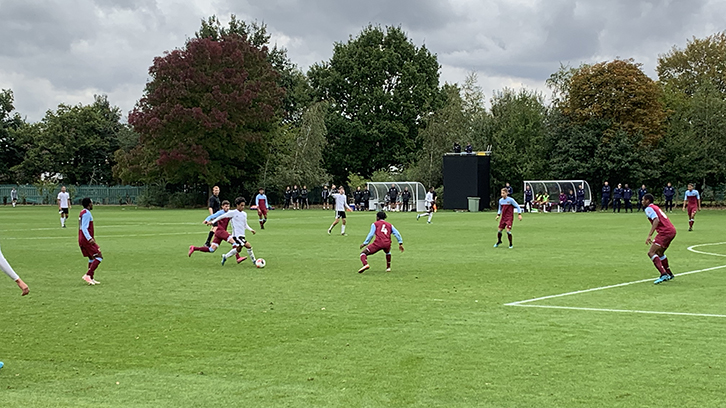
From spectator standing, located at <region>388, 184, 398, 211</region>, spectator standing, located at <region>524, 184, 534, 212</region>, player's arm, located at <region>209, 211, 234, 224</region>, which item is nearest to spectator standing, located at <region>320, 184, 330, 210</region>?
spectator standing, located at <region>388, 184, 398, 211</region>

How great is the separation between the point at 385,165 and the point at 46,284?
6989cm

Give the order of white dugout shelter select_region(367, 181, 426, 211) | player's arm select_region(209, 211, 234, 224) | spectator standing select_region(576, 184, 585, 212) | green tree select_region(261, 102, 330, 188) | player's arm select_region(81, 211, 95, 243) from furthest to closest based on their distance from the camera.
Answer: green tree select_region(261, 102, 330, 188)
white dugout shelter select_region(367, 181, 426, 211)
spectator standing select_region(576, 184, 585, 212)
player's arm select_region(209, 211, 234, 224)
player's arm select_region(81, 211, 95, 243)

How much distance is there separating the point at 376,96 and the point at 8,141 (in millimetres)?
50463

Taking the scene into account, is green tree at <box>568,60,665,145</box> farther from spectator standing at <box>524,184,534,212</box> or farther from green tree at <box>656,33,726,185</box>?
spectator standing at <box>524,184,534,212</box>

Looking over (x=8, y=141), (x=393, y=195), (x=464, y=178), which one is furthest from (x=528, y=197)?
(x=8, y=141)

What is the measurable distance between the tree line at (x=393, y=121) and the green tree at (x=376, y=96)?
145 millimetres

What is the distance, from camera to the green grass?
7.24 meters

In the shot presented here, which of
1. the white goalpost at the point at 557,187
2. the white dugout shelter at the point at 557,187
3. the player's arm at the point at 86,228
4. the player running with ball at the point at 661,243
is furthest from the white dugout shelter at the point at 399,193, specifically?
the player's arm at the point at 86,228

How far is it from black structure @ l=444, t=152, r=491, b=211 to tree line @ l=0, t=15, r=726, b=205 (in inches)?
285

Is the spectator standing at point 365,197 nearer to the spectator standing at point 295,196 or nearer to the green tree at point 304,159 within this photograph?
the spectator standing at point 295,196

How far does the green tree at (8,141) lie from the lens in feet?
330

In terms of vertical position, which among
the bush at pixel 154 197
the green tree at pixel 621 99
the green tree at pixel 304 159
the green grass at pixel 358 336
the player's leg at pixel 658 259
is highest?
the green tree at pixel 621 99

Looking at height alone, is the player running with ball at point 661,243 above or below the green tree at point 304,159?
below

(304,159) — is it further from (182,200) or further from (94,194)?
(94,194)
